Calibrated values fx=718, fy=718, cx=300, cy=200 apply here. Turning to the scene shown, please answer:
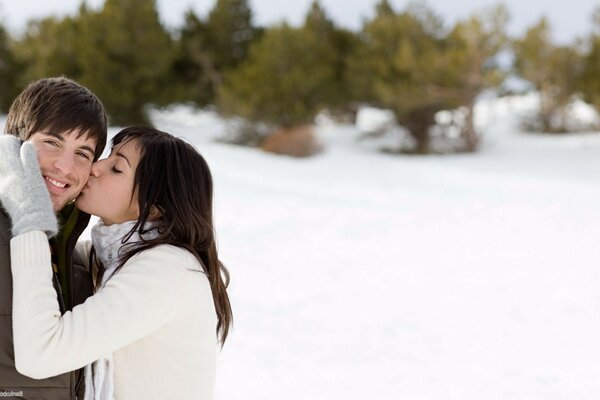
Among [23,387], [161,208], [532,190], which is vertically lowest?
[532,190]

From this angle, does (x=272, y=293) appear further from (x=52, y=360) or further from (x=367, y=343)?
(x=52, y=360)

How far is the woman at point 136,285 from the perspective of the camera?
4.83 feet

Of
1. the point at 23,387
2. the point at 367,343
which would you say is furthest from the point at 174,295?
the point at 367,343

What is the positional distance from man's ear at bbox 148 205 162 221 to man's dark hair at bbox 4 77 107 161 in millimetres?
277

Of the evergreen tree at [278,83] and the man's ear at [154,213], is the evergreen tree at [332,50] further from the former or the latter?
the man's ear at [154,213]

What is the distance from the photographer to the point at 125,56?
18906 millimetres

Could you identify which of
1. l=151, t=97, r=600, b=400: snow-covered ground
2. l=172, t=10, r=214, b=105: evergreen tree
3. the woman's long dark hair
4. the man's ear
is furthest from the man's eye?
l=172, t=10, r=214, b=105: evergreen tree

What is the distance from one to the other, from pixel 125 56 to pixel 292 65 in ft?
14.4

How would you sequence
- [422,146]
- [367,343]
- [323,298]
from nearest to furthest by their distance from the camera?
1. [367,343]
2. [323,298]
3. [422,146]

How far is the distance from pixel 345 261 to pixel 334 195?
4.83 meters

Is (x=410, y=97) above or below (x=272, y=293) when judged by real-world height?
above

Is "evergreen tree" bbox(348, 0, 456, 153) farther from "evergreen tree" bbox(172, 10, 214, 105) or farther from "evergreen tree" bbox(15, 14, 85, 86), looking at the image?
"evergreen tree" bbox(15, 14, 85, 86)

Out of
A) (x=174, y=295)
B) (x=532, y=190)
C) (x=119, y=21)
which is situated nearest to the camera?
(x=174, y=295)

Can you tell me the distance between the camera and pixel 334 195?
1231 cm
